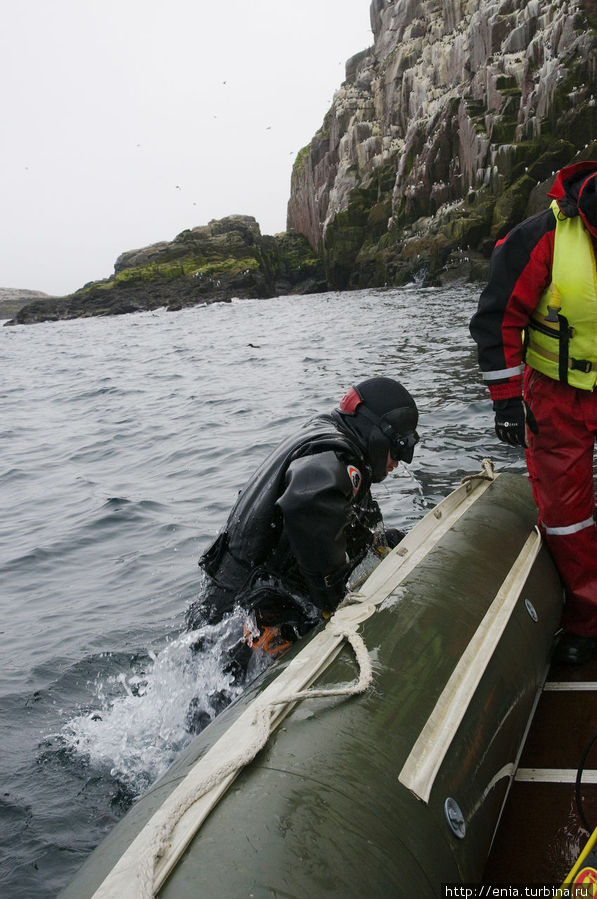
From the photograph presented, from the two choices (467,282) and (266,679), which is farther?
(467,282)

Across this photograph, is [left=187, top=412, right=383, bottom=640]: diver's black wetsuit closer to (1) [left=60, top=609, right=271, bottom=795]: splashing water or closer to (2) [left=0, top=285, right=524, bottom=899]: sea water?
(1) [left=60, top=609, right=271, bottom=795]: splashing water

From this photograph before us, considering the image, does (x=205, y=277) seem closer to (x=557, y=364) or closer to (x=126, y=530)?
(x=126, y=530)

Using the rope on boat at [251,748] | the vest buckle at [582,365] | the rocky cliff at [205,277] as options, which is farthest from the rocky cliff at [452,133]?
the rope on boat at [251,748]

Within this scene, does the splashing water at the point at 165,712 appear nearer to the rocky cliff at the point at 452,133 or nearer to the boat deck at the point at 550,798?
the boat deck at the point at 550,798

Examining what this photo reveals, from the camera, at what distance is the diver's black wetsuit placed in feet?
9.71

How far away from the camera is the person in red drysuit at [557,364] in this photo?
9.82 feet

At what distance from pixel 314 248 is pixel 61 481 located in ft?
199

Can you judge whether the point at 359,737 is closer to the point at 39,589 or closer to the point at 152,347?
the point at 39,589

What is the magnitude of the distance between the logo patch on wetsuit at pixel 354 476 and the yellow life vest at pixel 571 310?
3.26ft

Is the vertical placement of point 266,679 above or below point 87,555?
above

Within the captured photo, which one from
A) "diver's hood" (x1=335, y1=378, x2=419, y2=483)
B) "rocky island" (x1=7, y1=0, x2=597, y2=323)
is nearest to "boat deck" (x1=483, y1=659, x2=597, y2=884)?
"diver's hood" (x1=335, y1=378, x2=419, y2=483)

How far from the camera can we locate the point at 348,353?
604 inches

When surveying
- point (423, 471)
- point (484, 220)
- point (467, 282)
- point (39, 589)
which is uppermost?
point (484, 220)

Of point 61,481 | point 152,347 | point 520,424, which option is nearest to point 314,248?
point 152,347
